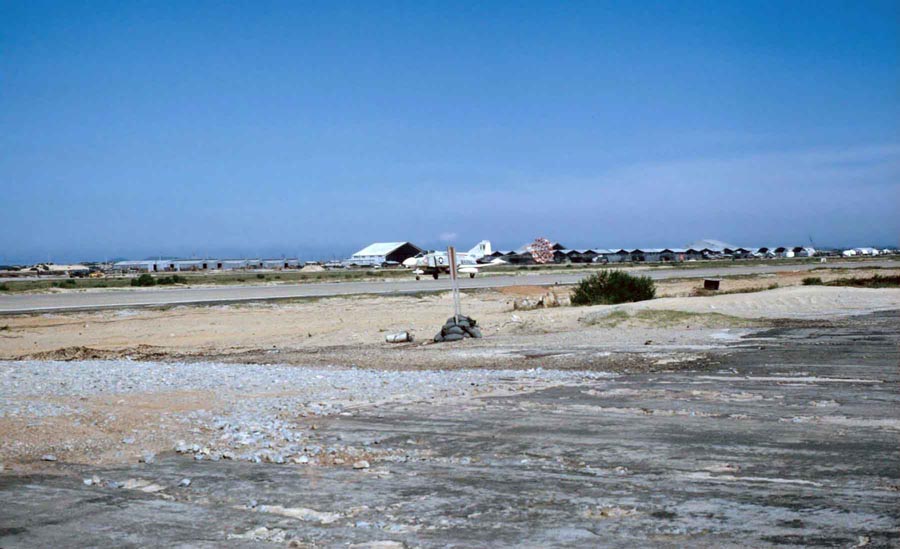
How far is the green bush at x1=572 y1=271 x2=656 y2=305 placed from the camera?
30156mm

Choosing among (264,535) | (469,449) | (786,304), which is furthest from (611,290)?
(264,535)

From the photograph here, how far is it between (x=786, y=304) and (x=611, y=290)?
20.2 feet

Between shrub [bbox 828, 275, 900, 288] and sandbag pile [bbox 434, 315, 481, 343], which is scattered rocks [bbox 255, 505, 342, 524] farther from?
shrub [bbox 828, 275, 900, 288]

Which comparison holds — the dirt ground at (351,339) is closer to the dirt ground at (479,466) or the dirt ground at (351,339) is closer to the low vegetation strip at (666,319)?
the low vegetation strip at (666,319)

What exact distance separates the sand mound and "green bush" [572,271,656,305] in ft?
11.1

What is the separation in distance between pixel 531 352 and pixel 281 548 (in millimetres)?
12413

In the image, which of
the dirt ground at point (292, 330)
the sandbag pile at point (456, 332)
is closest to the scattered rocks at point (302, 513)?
the dirt ground at point (292, 330)

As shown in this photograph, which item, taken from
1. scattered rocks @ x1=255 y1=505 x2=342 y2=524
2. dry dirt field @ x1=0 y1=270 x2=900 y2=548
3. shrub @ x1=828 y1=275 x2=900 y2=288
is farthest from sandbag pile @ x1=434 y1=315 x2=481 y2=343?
shrub @ x1=828 y1=275 x2=900 y2=288

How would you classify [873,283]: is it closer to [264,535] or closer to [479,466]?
[479,466]

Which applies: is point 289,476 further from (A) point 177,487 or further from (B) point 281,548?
(B) point 281,548

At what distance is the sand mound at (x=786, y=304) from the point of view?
24.2 metres

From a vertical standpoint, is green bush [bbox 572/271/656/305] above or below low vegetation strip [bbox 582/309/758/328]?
above

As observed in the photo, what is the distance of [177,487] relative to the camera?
670 centimetres

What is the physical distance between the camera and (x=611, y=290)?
30.8 meters
